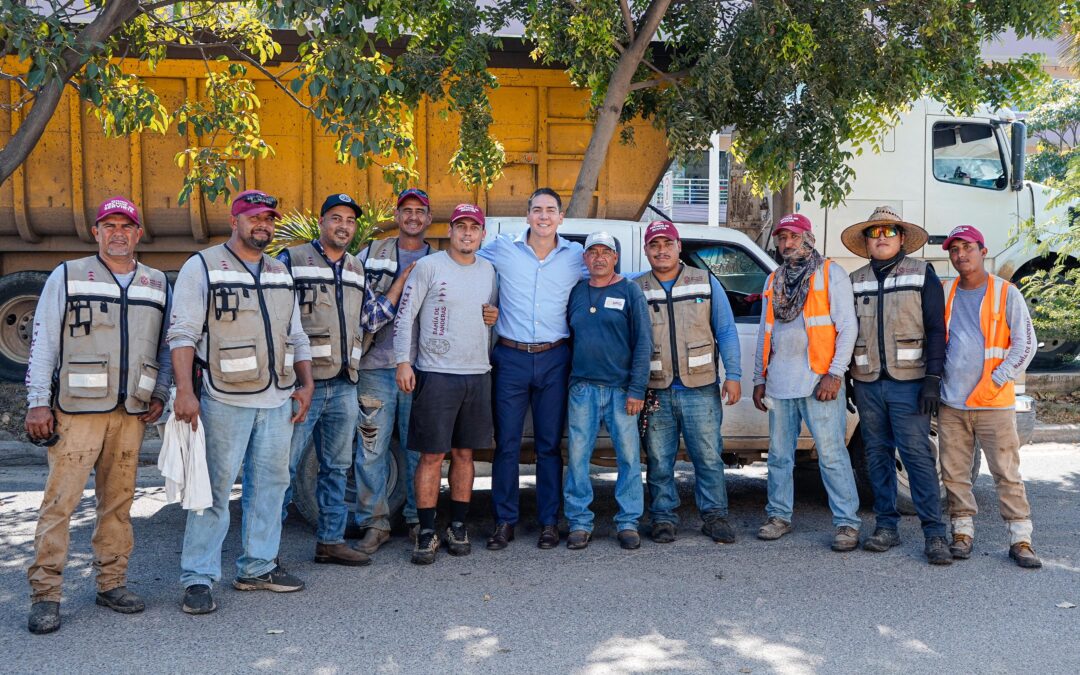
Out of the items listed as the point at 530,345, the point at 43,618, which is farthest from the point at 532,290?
the point at 43,618

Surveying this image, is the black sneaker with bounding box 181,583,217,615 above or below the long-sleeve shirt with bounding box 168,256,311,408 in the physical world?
below

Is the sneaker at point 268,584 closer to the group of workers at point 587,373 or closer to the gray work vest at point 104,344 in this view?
the group of workers at point 587,373

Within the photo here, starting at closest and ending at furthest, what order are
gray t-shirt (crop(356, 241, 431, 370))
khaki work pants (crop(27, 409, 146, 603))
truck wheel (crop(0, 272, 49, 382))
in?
khaki work pants (crop(27, 409, 146, 603)) < gray t-shirt (crop(356, 241, 431, 370)) < truck wheel (crop(0, 272, 49, 382))

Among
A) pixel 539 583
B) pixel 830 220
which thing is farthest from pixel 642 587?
pixel 830 220

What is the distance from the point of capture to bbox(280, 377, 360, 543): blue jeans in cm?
536

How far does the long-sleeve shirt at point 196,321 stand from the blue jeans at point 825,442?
114 inches

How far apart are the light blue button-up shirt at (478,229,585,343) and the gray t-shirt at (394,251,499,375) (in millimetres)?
212

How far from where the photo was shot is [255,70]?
386 inches

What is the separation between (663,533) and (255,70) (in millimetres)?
6340

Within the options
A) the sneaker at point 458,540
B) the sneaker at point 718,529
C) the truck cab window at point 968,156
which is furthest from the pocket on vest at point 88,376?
the truck cab window at point 968,156

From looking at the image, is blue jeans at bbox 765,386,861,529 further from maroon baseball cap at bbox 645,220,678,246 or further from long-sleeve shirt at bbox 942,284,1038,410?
maroon baseball cap at bbox 645,220,678,246

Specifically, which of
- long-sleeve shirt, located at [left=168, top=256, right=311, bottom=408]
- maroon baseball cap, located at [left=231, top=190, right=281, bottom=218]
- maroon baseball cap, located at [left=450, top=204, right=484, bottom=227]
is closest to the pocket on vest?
long-sleeve shirt, located at [left=168, top=256, right=311, bottom=408]

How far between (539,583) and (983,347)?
275cm

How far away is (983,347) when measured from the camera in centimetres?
562
